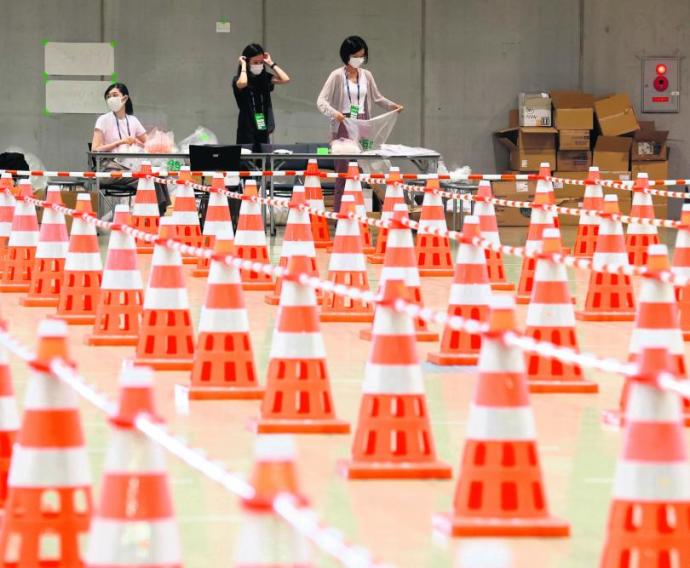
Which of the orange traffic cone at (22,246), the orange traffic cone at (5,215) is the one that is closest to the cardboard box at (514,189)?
the orange traffic cone at (5,215)

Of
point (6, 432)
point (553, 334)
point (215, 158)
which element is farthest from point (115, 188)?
point (6, 432)

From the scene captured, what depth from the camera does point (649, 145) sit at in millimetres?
27453

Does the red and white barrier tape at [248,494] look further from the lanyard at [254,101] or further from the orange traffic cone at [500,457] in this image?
the lanyard at [254,101]

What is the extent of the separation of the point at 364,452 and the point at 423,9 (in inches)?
844

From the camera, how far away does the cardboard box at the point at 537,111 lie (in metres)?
27.5

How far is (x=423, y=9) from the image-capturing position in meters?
28.4

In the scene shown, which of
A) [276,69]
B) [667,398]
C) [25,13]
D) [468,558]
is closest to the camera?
[468,558]

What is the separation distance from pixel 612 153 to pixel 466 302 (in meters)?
16.7

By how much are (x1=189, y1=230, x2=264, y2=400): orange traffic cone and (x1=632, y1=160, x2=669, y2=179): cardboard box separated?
1839cm

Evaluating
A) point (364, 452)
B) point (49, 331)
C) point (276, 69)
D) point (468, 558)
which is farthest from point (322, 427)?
point (276, 69)

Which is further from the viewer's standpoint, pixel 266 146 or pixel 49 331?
pixel 266 146

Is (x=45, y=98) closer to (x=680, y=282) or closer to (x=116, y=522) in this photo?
(x=680, y=282)

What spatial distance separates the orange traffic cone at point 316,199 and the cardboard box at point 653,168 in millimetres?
7623

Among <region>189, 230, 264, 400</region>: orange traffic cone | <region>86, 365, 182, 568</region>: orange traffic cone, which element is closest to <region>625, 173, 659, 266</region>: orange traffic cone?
<region>189, 230, 264, 400</region>: orange traffic cone
